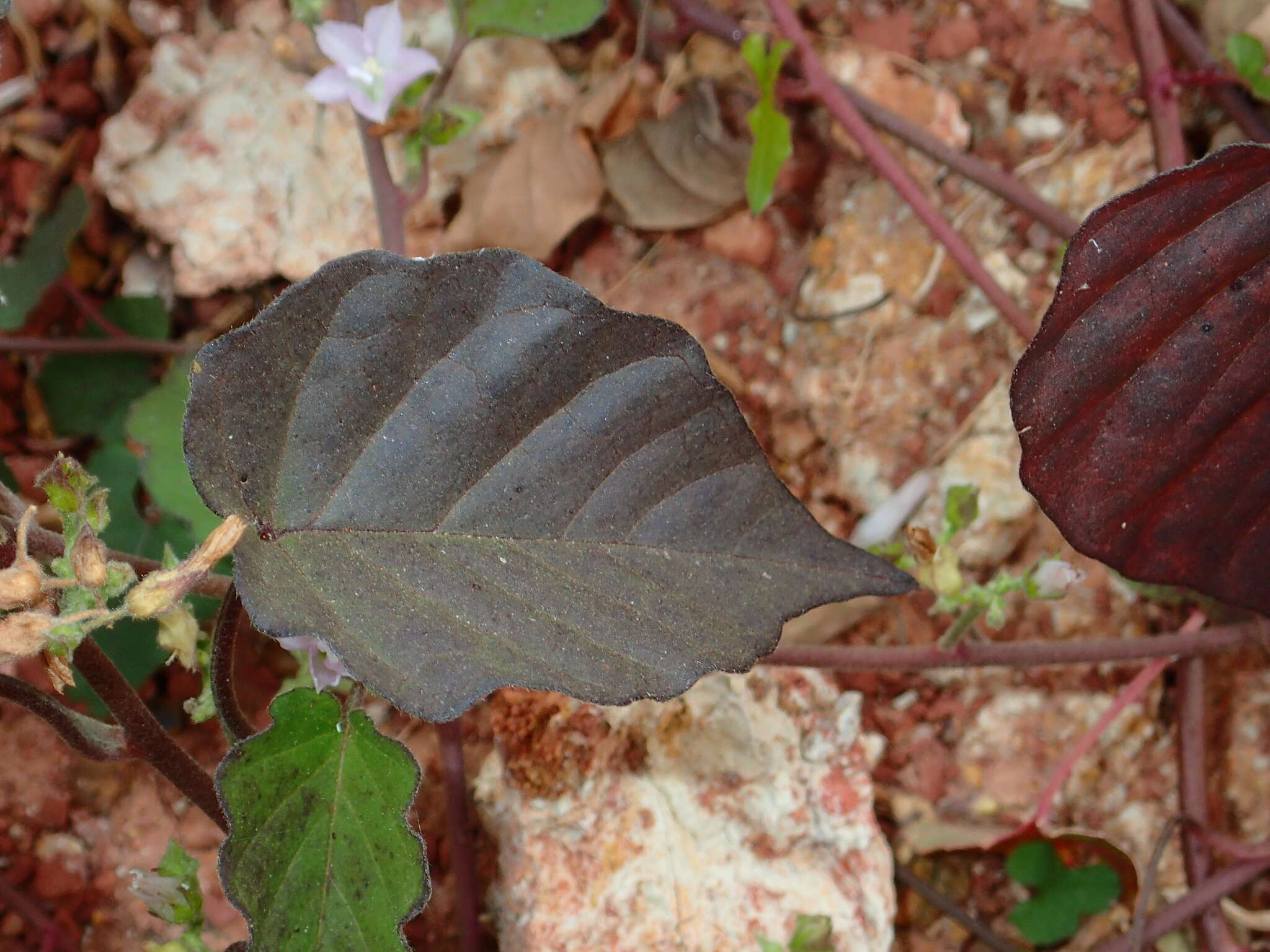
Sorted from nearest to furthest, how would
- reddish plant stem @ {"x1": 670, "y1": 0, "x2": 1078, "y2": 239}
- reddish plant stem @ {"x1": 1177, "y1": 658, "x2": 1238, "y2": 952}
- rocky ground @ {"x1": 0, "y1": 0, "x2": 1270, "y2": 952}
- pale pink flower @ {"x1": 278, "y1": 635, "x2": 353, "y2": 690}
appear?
1. pale pink flower @ {"x1": 278, "y1": 635, "x2": 353, "y2": 690}
2. rocky ground @ {"x1": 0, "y1": 0, "x2": 1270, "y2": 952}
3. reddish plant stem @ {"x1": 1177, "y1": 658, "x2": 1238, "y2": 952}
4. reddish plant stem @ {"x1": 670, "y1": 0, "x2": 1078, "y2": 239}

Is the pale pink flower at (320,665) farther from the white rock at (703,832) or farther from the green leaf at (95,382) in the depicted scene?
the green leaf at (95,382)

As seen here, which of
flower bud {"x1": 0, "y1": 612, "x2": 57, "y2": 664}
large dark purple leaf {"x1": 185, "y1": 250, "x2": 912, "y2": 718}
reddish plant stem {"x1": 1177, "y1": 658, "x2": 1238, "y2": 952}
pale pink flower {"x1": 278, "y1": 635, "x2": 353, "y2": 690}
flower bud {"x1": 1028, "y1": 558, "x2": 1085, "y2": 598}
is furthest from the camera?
reddish plant stem {"x1": 1177, "y1": 658, "x2": 1238, "y2": 952}

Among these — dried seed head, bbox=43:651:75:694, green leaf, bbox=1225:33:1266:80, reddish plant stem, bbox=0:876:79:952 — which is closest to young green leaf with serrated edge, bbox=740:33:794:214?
green leaf, bbox=1225:33:1266:80

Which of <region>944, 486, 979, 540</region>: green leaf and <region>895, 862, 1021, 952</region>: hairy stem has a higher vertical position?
<region>944, 486, 979, 540</region>: green leaf

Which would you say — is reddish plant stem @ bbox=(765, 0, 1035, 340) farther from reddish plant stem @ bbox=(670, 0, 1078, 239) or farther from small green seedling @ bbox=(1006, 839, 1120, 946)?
small green seedling @ bbox=(1006, 839, 1120, 946)

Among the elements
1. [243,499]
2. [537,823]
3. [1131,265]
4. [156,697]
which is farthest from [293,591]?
[156,697]

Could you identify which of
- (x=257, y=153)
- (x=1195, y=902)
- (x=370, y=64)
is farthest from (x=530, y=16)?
(x=1195, y=902)

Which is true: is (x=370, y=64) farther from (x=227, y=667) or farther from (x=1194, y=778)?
(x=1194, y=778)
